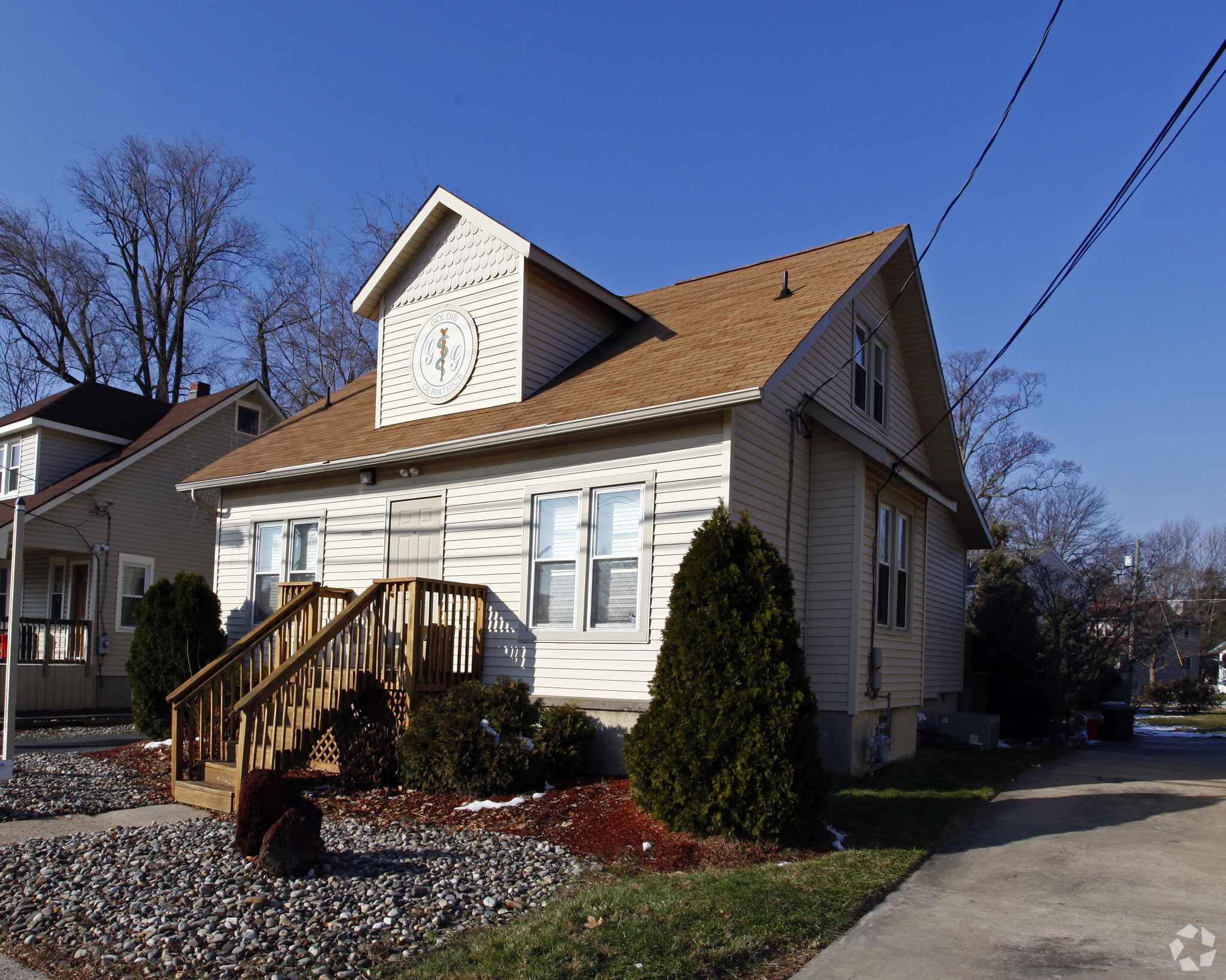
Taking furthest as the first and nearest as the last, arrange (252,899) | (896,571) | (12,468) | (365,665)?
1. (12,468)
2. (896,571)
3. (365,665)
4. (252,899)

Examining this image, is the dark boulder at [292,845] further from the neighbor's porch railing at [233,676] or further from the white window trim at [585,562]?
the white window trim at [585,562]

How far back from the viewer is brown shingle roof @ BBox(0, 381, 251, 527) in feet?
67.4

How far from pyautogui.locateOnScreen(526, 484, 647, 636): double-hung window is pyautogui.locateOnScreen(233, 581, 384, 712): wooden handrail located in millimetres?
1866

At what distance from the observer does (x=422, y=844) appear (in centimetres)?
734

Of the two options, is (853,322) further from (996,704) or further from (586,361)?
(996,704)

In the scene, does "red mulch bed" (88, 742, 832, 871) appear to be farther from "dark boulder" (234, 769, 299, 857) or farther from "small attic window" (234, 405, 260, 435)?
"small attic window" (234, 405, 260, 435)

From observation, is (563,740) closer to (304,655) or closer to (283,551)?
(304,655)

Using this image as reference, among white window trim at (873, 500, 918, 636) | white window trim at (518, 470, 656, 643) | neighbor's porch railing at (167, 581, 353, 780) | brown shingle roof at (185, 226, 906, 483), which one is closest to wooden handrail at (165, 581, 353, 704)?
neighbor's porch railing at (167, 581, 353, 780)

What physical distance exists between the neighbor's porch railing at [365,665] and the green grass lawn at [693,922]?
13.8 feet

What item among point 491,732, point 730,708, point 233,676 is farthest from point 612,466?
point 233,676

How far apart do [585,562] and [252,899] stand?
5401mm

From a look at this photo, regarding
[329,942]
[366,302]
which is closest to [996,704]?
[366,302]

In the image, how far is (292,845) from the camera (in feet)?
20.4

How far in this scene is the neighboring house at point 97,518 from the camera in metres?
20.0
